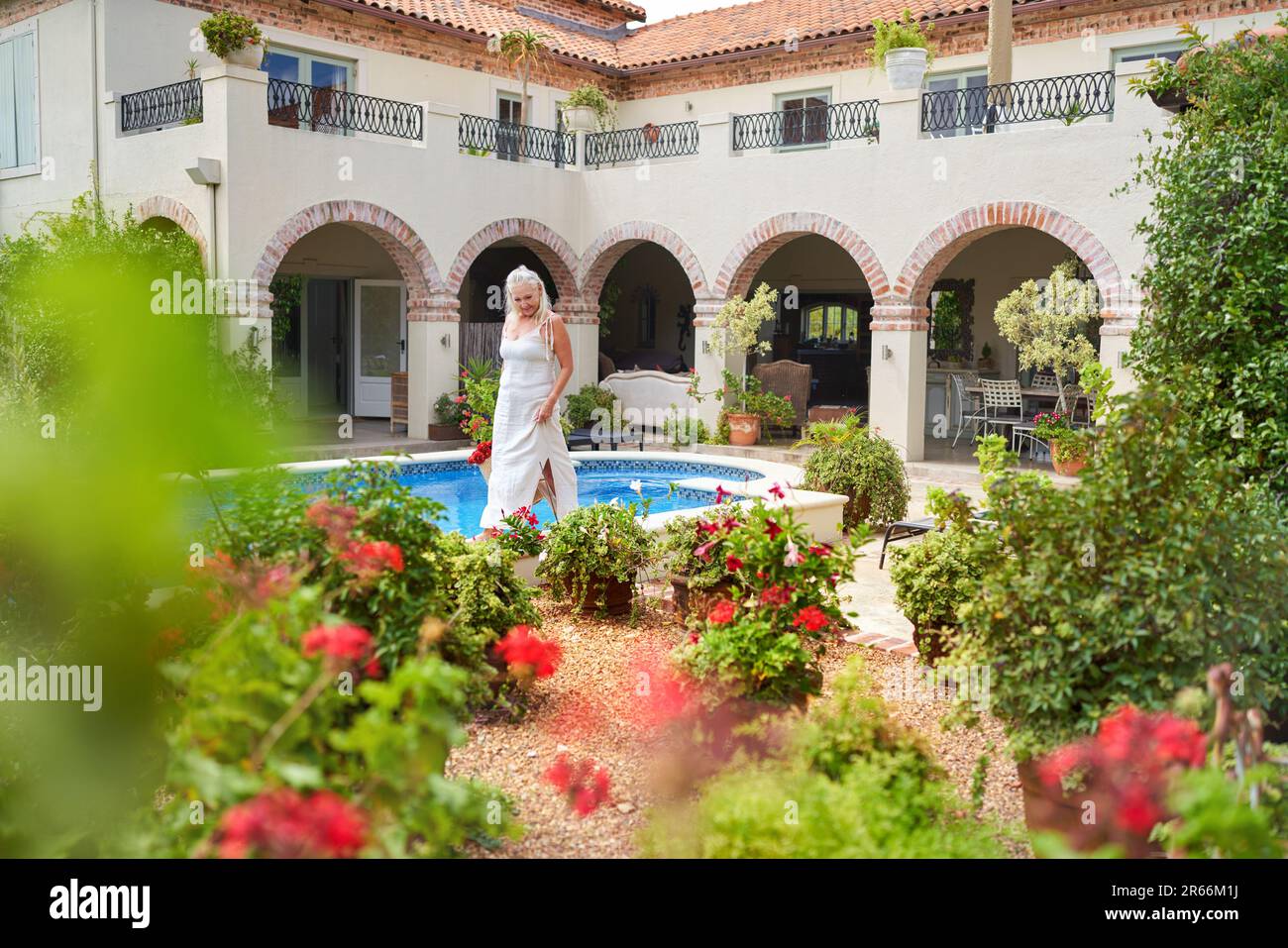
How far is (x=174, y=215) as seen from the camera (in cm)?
1409

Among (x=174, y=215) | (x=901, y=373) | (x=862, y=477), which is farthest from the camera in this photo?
(x=901, y=373)

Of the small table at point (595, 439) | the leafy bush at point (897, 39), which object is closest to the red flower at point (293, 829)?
the small table at point (595, 439)

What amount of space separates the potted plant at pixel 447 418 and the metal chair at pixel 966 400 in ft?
22.7

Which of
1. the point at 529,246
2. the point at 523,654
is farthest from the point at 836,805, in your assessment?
the point at 529,246

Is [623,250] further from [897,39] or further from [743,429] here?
[897,39]

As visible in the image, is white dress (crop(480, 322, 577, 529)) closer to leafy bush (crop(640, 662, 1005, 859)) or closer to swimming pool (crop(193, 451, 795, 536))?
swimming pool (crop(193, 451, 795, 536))

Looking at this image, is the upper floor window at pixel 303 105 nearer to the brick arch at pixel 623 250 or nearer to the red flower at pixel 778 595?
the brick arch at pixel 623 250

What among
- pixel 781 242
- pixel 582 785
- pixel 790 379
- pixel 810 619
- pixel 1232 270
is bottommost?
pixel 582 785

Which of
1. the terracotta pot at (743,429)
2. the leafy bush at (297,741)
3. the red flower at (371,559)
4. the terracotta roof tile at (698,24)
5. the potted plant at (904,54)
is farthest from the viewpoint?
the terracotta roof tile at (698,24)

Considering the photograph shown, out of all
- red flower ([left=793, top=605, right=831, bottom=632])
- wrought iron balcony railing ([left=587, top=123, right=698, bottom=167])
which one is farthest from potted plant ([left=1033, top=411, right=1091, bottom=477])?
wrought iron balcony railing ([left=587, top=123, right=698, bottom=167])

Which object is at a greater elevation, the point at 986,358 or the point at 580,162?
the point at 580,162

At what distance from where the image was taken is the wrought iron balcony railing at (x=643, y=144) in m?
16.8

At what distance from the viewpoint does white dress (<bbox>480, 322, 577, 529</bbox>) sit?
26.0 feet

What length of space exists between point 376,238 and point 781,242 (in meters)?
5.62
